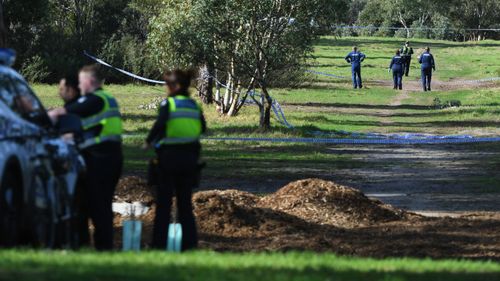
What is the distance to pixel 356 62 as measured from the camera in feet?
166

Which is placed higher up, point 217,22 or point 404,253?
point 217,22

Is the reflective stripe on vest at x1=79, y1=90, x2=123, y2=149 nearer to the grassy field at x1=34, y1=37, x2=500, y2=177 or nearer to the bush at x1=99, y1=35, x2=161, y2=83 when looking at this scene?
the grassy field at x1=34, y1=37, x2=500, y2=177

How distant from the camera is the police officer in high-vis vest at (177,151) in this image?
40.0 feet

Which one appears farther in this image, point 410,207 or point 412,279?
point 410,207

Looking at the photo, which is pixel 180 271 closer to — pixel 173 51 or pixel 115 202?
pixel 115 202

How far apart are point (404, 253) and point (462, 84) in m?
44.4

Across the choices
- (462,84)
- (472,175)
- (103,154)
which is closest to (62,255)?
(103,154)

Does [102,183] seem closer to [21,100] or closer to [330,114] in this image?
[21,100]

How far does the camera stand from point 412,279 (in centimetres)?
973

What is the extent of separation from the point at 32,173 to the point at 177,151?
1.80 meters

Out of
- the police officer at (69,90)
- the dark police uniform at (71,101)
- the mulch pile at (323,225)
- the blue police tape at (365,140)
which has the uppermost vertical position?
the police officer at (69,90)

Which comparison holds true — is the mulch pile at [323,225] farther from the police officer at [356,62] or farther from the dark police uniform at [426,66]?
the police officer at [356,62]

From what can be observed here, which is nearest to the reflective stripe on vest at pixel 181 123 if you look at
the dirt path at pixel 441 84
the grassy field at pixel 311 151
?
the grassy field at pixel 311 151

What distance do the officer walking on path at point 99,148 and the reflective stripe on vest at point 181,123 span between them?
48 centimetres
